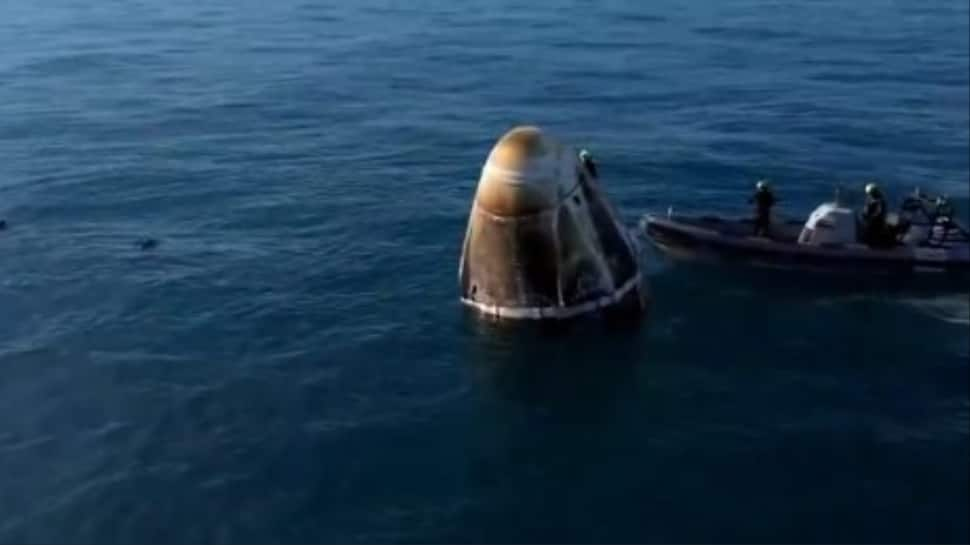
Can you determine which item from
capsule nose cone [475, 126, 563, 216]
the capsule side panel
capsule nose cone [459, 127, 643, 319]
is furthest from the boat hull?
capsule nose cone [475, 126, 563, 216]

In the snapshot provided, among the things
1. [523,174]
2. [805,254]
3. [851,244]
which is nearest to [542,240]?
[523,174]

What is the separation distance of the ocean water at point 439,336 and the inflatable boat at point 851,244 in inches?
43.5

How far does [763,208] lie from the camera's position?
44.2 m

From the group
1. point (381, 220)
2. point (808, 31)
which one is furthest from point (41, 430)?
point (808, 31)

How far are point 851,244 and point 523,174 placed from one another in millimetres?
13668

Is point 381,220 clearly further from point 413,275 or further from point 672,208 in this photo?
point 672,208

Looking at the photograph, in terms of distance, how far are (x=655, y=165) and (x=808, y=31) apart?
33.6 m

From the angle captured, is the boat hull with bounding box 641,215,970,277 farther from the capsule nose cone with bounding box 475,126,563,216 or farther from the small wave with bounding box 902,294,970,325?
the capsule nose cone with bounding box 475,126,563,216

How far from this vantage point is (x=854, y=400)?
34.8 m

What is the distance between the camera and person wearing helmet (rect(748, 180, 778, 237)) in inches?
1711

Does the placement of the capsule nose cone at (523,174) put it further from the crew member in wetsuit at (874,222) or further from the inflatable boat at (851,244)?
the crew member in wetsuit at (874,222)

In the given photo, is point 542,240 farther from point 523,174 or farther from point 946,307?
point 946,307

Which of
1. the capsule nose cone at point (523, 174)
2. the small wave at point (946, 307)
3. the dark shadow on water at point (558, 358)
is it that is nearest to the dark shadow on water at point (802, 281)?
the small wave at point (946, 307)

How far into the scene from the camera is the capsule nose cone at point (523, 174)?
3688 centimetres
